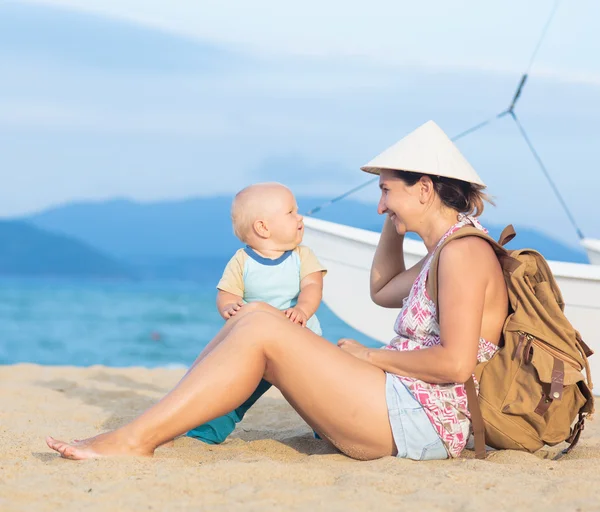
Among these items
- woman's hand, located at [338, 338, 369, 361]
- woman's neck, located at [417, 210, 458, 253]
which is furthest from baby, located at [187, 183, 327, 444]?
woman's neck, located at [417, 210, 458, 253]

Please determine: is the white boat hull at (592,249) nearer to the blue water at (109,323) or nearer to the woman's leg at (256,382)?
the woman's leg at (256,382)

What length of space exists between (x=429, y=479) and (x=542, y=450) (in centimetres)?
91

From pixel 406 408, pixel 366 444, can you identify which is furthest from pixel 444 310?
pixel 366 444

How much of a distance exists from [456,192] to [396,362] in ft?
2.08

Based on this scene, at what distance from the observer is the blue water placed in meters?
16.1

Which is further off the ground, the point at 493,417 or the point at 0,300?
the point at 493,417

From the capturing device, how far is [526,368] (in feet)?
8.95

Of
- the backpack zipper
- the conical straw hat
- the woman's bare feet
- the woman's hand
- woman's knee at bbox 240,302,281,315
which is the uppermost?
the conical straw hat

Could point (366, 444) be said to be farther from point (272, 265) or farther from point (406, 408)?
point (272, 265)

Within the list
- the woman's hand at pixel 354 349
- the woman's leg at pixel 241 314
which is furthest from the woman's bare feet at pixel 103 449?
the woman's hand at pixel 354 349

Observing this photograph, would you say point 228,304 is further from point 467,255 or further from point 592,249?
point 592,249

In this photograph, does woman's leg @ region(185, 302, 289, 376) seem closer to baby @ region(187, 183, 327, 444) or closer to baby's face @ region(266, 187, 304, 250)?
baby @ region(187, 183, 327, 444)

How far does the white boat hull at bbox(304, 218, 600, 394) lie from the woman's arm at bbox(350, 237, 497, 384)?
2.90 m

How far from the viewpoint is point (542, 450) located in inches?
125
